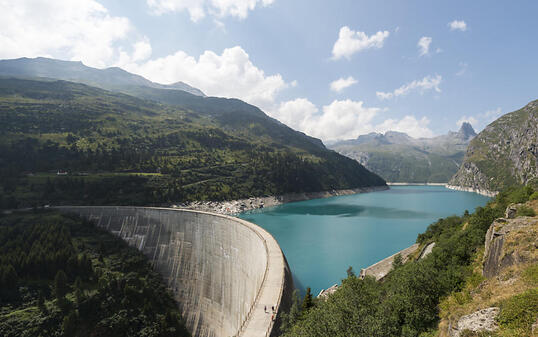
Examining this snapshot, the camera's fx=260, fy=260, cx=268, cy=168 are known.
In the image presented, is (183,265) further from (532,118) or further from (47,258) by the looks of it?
(532,118)

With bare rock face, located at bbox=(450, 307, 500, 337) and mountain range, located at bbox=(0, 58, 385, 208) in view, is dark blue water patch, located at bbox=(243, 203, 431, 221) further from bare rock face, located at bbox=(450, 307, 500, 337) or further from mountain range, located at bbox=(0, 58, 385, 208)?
bare rock face, located at bbox=(450, 307, 500, 337)

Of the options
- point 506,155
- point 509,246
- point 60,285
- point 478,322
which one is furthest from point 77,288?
point 506,155

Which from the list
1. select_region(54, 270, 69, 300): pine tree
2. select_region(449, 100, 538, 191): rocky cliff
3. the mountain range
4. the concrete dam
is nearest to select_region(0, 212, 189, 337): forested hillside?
select_region(54, 270, 69, 300): pine tree

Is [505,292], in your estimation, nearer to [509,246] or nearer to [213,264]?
[509,246]

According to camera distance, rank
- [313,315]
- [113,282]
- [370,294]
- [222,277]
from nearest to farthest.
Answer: [313,315] < [370,294] < [222,277] < [113,282]

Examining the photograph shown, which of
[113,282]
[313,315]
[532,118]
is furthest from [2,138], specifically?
[532,118]

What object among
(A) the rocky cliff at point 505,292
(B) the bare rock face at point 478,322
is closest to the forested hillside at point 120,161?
(A) the rocky cliff at point 505,292
